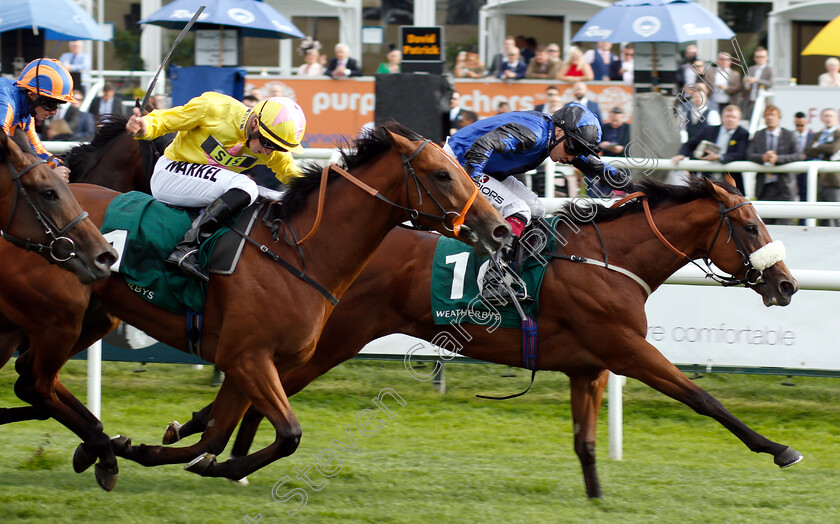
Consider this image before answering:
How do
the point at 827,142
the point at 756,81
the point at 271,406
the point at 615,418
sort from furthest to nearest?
1. the point at 756,81
2. the point at 827,142
3. the point at 615,418
4. the point at 271,406

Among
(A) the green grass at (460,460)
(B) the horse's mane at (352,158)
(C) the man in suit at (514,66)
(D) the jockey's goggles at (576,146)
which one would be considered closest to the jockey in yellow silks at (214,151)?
(B) the horse's mane at (352,158)

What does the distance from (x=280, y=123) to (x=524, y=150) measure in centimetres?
122

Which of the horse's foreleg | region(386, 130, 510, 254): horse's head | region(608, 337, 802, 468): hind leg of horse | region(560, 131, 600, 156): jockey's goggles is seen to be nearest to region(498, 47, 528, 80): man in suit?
region(560, 131, 600, 156): jockey's goggles

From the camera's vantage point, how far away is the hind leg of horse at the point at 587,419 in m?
4.80

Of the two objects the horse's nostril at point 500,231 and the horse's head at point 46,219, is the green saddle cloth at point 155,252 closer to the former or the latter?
the horse's head at point 46,219

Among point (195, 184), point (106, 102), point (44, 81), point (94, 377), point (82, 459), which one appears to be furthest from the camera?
point (106, 102)

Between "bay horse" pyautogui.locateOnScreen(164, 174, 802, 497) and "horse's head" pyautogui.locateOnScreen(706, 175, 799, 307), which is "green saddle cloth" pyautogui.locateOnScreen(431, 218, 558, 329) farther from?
"horse's head" pyautogui.locateOnScreen(706, 175, 799, 307)

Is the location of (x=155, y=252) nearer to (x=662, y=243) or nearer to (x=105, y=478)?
(x=105, y=478)

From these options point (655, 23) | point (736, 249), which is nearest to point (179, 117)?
point (736, 249)

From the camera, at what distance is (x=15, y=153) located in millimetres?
4012

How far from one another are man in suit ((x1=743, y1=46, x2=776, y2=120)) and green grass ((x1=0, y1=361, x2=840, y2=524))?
3782 millimetres

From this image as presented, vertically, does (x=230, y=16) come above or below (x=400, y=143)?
above

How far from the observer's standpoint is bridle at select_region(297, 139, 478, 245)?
4.11 m

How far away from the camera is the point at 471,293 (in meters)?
4.99
